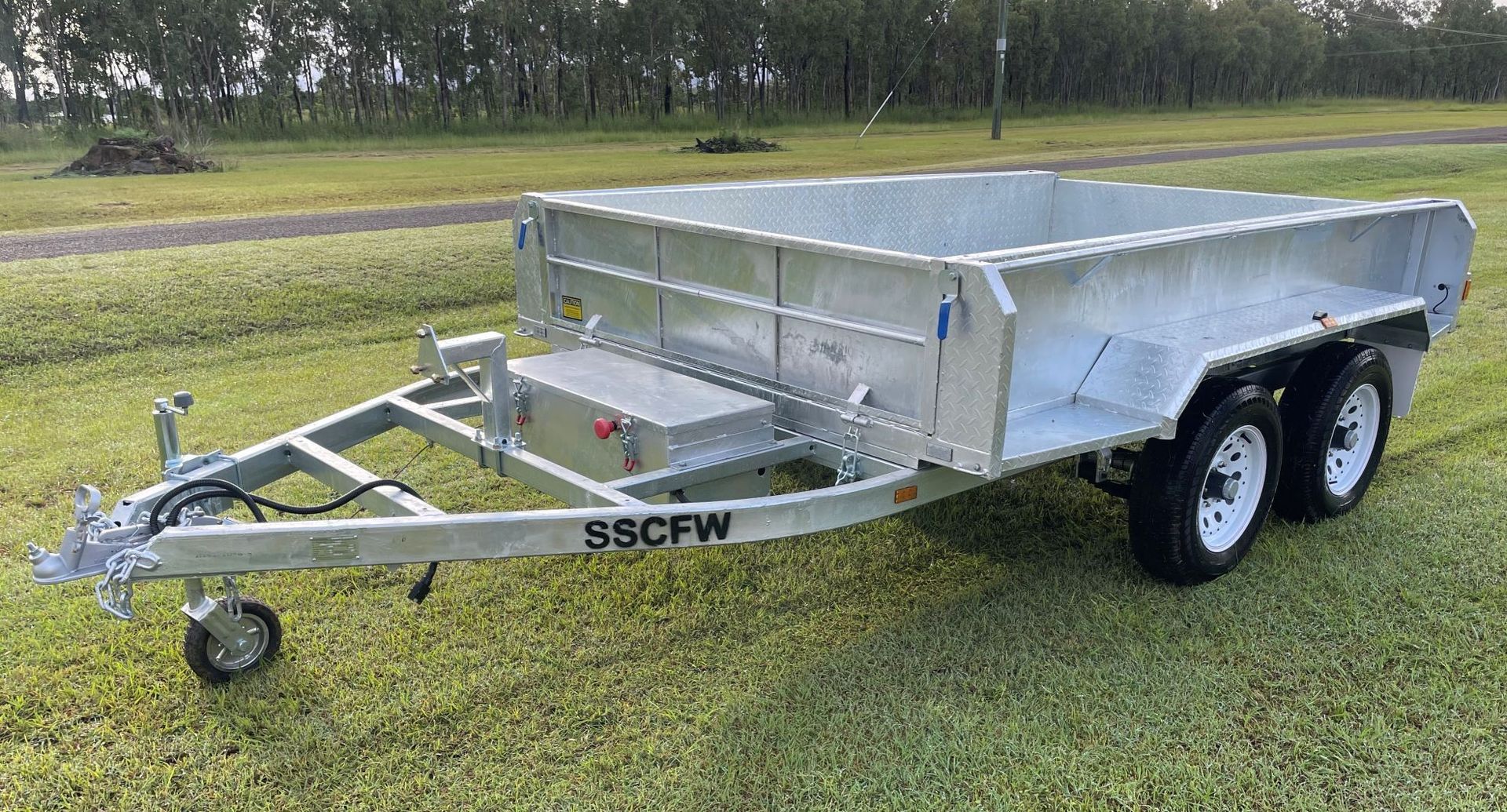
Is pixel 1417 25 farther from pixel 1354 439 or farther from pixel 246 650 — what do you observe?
pixel 246 650

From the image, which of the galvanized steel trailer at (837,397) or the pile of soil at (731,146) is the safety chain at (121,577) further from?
the pile of soil at (731,146)

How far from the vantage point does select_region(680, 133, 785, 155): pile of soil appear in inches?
1209

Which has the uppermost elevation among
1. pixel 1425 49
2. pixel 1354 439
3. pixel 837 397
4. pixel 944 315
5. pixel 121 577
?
pixel 1425 49

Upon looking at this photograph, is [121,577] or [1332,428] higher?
[121,577]

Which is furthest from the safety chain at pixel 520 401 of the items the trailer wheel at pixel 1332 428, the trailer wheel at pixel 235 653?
the trailer wheel at pixel 1332 428

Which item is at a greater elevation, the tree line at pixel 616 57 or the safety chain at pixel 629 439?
the tree line at pixel 616 57

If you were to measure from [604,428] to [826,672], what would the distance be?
116 cm

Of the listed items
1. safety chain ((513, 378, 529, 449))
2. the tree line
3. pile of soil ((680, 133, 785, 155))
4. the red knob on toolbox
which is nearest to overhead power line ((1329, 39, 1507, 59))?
the tree line

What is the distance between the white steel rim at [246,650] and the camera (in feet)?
11.4

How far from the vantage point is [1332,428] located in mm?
4609

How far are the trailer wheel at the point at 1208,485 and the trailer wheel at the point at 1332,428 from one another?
1.24 feet

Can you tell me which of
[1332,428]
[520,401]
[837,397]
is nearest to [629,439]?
[520,401]

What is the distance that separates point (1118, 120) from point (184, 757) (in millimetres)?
58552

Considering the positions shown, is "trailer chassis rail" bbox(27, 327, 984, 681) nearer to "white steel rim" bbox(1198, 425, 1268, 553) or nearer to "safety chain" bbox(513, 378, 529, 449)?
"safety chain" bbox(513, 378, 529, 449)
